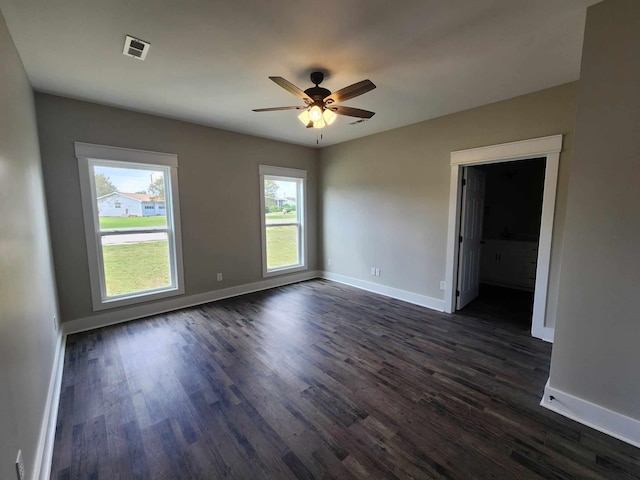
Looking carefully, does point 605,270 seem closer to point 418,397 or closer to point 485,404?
point 485,404

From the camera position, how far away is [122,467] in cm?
153

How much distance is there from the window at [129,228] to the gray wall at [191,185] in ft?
0.31

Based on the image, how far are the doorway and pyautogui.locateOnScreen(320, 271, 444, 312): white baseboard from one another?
0.32m

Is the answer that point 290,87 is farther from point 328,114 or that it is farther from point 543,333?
point 543,333

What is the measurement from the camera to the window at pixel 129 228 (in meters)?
3.24

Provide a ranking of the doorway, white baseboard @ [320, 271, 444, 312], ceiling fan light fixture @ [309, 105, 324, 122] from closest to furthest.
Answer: ceiling fan light fixture @ [309, 105, 324, 122]
the doorway
white baseboard @ [320, 271, 444, 312]

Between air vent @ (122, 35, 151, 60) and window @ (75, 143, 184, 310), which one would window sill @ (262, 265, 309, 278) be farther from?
air vent @ (122, 35, 151, 60)

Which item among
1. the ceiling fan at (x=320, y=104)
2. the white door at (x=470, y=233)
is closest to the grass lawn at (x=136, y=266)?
the ceiling fan at (x=320, y=104)

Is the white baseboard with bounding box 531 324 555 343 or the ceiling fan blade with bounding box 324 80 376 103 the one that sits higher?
the ceiling fan blade with bounding box 324 80 376 103

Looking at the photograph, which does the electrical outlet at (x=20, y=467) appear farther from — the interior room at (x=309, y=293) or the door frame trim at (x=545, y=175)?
the door frame trim at (x=545, y=175)

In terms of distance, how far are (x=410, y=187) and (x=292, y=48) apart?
2.64 meters

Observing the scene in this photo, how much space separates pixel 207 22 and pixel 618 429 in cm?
380

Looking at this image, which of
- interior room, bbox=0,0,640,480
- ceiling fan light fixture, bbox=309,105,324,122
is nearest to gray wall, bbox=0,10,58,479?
interior room, bbox=0,0,640,480

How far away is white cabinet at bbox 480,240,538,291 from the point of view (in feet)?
15.3
